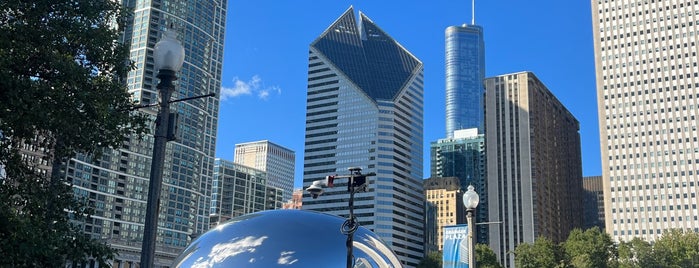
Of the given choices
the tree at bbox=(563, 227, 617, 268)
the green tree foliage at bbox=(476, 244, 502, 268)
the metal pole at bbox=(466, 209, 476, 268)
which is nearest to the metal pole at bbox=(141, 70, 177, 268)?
the metal pole at bbox=(466, 209, 476, 268)

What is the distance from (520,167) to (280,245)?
17336cm

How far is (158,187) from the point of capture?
9.77 metres

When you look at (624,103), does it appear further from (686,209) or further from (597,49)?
(686,209)

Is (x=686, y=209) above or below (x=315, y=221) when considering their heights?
above

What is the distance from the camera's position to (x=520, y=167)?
176 meters

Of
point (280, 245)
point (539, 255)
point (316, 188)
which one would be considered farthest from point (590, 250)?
point (280, 245)

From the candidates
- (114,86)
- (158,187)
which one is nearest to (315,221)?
(158,187)

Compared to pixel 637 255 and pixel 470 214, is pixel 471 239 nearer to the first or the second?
pixel 470 214

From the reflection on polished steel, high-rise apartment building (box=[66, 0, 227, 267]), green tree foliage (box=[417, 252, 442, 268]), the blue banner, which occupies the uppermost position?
high-rise apartment building (box=[66, 0, 227, 267])

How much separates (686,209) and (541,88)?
63.9 metres

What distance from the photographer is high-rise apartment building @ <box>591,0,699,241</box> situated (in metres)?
139

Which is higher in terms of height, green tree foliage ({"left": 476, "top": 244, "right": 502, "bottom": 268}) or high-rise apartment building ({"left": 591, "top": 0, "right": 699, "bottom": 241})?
high-rise apartment building ({"left": 591, "top": 0, "right": 699, "bottom": 241})

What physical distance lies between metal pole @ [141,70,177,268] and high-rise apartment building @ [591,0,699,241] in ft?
466

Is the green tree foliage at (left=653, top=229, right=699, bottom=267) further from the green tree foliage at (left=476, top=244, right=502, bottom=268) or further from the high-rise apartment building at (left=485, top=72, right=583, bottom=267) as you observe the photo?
the high-rise apartment building at (left=485, top=72, right=583, bottom=267)
